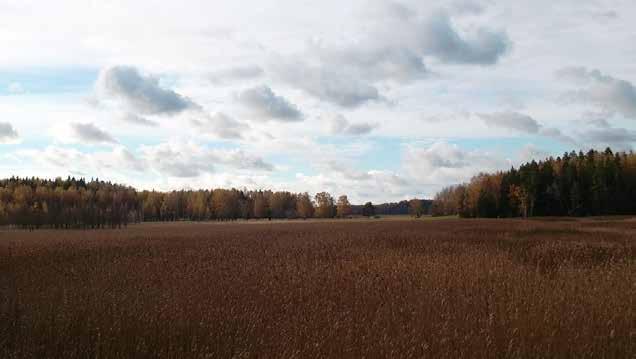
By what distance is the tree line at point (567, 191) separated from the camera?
77750mm

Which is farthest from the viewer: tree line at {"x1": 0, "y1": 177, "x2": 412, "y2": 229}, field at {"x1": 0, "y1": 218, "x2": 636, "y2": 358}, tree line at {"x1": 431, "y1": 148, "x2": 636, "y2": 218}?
tree line at {"x1": 0, "y1": 177, "x2": 412, "y2": 229}

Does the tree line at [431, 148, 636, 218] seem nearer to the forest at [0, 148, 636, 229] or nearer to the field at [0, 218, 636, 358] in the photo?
the forest at [0, 148, 636, 229]

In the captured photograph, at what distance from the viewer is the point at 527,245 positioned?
58.3ft

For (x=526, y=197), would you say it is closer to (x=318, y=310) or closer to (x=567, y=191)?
(x=567, y=191)

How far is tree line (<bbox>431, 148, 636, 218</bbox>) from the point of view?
255ft

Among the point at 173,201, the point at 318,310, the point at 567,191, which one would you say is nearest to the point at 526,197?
the point at 567,191

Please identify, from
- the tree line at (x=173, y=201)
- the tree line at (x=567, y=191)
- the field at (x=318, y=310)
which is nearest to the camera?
the field at (x=318, y=310)

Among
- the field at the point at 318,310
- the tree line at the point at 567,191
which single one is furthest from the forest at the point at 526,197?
the field at the point at 318,310

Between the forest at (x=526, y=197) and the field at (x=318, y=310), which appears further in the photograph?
the forest at (x=526, y=197)

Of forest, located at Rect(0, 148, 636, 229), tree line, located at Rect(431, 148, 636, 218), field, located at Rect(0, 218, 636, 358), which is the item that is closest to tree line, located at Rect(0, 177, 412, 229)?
forest, located at Rect(0, 148, 636, 229)

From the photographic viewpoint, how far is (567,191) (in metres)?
80.8

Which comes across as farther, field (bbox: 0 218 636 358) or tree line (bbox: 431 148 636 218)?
tree line (bbox: 431 148 636 218)

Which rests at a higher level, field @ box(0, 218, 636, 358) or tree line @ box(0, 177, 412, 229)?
tree line @ box(0, 177, 412, 229)

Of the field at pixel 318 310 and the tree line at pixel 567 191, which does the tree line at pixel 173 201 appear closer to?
the tree line at pixel 567 191
